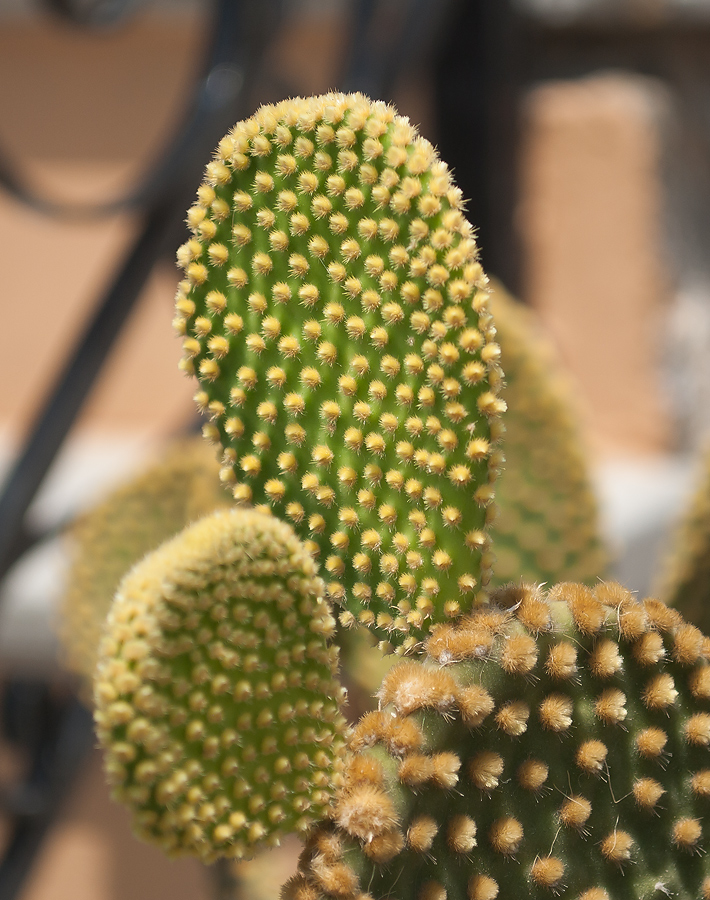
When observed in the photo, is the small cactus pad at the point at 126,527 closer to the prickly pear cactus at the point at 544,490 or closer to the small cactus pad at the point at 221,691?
the prickly pear cactus at the point at 544,490

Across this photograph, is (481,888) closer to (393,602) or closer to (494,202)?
(393,602)

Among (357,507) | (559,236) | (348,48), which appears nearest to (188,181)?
(348,48)

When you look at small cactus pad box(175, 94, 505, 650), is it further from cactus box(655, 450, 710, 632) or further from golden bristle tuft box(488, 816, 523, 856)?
cactus box(655, 450, 710, 632)

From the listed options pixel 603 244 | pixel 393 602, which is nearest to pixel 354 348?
pixel 393 602

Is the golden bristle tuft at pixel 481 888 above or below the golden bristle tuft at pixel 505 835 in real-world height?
below

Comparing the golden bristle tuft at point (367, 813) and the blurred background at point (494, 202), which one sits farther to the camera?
the blurred background at point (494, 202)

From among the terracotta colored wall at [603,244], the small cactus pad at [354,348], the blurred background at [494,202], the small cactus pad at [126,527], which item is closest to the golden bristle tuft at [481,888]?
the small cactus pad at [354,348]
